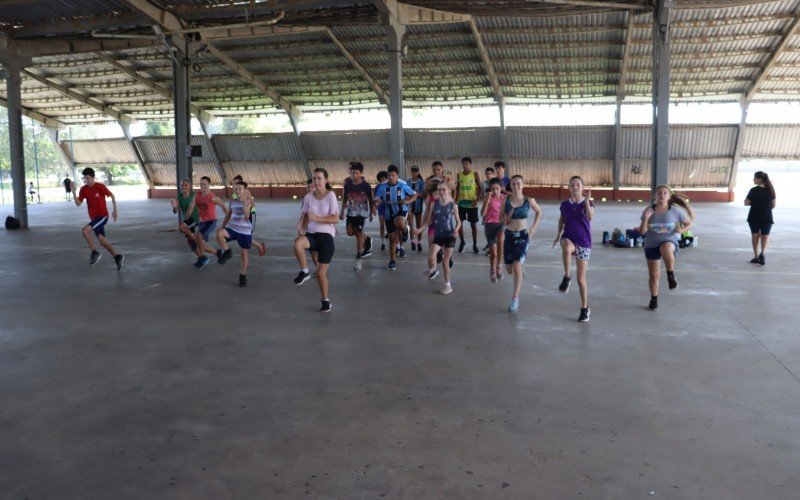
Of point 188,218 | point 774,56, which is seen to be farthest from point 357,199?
point 774,56

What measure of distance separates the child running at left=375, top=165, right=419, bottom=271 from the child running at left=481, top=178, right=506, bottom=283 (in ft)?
6.46

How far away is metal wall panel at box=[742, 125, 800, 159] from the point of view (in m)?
29.5

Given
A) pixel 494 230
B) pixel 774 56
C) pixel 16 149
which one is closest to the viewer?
pixel 494 230

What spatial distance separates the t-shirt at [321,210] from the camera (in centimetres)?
826

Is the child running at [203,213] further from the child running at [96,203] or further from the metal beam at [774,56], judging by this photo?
the metal beam at [774,56]

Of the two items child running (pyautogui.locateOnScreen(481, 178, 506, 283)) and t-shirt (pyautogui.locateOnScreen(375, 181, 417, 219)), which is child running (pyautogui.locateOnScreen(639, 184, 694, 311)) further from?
t-shirt (pyautogui.locateOnScreen(375, 181, 417, 219))

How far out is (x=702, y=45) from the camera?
25.0 meters

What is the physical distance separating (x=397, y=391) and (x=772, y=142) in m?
30.6

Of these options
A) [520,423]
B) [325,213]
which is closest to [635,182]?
[325,213]

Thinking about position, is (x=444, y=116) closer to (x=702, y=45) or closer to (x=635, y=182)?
(x=635, y=182)

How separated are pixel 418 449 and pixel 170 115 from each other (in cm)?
3525

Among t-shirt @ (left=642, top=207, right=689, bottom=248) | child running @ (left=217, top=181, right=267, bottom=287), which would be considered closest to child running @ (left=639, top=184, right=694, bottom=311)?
t-shirt @ (left=642, top=207, right=689, bottom=248)

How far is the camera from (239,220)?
10.4 meters

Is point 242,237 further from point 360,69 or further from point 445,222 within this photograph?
point 360,69
